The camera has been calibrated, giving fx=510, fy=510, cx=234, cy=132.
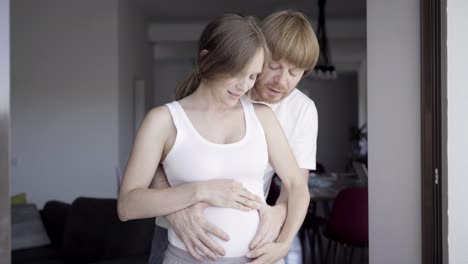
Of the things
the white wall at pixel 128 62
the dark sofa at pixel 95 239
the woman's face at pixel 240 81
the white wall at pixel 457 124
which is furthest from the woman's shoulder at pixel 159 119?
the white wall at pixel 128 62

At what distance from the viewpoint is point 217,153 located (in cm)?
117

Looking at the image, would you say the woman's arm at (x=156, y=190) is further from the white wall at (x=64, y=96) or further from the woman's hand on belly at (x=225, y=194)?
the white wall at (x=64, y=96)

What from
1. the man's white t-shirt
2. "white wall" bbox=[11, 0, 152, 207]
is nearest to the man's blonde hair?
the man's white t-shirt

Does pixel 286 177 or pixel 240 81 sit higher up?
pixel 240 81

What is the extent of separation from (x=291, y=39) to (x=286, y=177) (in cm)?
39

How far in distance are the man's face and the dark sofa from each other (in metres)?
1.78

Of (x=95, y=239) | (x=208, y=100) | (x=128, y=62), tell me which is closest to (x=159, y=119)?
(x=208, y=100)

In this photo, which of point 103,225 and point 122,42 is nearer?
point 103,225

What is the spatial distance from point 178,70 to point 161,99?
2.47 feet

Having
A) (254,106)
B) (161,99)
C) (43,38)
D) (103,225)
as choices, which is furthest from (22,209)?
(161,99)

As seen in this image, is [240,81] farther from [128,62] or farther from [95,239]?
[128,62]

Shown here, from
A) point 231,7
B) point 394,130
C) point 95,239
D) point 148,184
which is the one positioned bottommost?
point 95,239

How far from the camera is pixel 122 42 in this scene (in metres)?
5.94

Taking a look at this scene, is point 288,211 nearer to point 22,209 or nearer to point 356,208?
point 356,208
